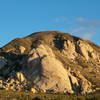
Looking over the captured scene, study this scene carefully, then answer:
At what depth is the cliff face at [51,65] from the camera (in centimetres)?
11412

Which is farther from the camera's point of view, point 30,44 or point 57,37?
point 57,37

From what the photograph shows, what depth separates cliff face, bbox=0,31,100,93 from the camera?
11412 centimetres

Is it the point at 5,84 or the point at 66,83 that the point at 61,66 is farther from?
the point at 5,84

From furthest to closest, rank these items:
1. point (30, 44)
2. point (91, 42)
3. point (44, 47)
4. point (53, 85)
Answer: point (91, 42) → point (30, 44) → point (44, 47) → point (53, 85)

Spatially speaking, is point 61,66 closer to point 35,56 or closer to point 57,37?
point 35,56

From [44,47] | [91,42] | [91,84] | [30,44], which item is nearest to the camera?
[91,84]

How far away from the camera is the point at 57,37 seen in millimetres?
153750

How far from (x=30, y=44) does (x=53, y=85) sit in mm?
34292

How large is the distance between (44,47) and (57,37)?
935 inches

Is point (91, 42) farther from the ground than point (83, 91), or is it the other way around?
point (91, 42)

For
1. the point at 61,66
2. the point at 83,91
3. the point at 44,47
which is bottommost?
the point at 83,91

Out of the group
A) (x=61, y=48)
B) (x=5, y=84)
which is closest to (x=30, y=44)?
(x=61, y=48)

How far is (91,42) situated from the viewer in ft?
544

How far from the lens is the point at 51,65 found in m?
119
